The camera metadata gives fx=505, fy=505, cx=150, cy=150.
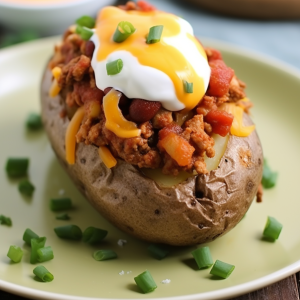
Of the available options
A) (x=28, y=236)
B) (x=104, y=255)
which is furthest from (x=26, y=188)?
(x=104, y=255)

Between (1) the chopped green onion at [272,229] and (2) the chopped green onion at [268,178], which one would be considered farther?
(2) the chopped green onion at [268,178]

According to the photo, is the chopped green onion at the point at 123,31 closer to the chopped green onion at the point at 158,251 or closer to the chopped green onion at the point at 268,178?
the chopped green onion at the point at 158,251

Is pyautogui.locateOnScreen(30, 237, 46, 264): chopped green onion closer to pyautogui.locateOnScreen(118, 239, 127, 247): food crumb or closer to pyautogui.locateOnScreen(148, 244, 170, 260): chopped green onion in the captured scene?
pyautogui.locateOnScreen(118, 239, 127, 247): food crumb

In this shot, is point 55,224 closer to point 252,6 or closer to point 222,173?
point 222,173

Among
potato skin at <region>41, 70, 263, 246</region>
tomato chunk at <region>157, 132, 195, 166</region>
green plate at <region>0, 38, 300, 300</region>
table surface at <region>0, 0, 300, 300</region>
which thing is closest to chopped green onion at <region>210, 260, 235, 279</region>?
green plate at <region>0, 38, 300, 300</region>

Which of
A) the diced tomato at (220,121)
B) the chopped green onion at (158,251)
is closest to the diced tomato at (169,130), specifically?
the diced tomato at (220,121)

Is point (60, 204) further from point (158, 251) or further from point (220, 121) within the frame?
point (220, 121)

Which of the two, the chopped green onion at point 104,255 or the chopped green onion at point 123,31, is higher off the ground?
the chopped green onion at point 123,31
